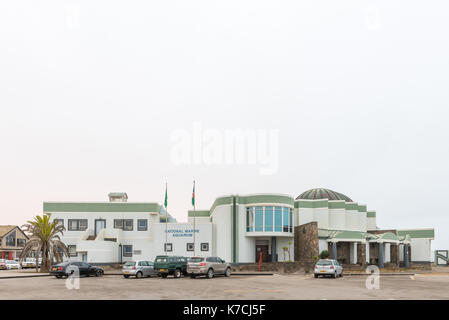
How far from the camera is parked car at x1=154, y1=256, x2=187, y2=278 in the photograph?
116ft

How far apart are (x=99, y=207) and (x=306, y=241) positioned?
2526 cm

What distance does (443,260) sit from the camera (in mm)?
81500

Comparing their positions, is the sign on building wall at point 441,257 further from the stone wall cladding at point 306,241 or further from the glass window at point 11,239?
the glass window at point 11,239

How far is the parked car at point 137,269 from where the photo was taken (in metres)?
35.1

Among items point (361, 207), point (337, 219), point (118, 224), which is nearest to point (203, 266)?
point (118, 224)

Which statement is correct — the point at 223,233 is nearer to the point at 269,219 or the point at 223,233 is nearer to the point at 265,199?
the point at 269,219

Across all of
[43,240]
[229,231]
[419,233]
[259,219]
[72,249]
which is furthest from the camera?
[419,233]

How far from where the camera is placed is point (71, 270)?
36.7m

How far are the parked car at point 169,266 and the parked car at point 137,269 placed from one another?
2.41 feet

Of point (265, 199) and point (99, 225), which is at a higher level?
point (265, 199)

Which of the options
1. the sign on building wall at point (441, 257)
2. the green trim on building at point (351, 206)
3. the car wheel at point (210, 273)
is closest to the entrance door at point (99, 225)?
the car wheel at point (210, 273)
